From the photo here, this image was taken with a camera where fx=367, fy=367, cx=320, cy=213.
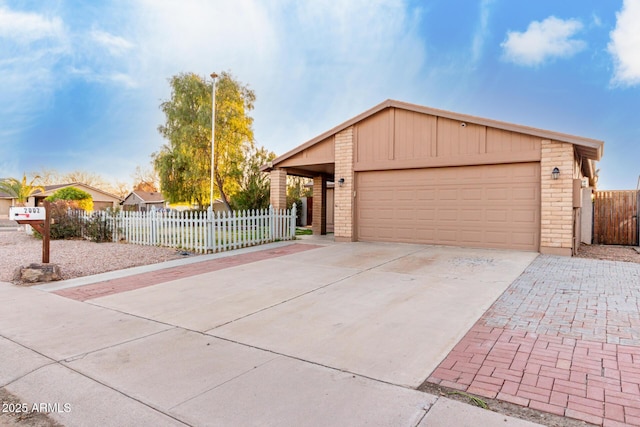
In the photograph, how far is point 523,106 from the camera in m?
21.0

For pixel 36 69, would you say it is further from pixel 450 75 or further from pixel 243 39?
pixel 450 75

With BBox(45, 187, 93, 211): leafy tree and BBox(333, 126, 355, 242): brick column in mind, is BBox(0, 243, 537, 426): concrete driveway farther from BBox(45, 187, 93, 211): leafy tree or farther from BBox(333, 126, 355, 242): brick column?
BBox(45, 187, 93, 211): leafy tree

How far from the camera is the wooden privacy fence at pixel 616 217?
1239 centimetres

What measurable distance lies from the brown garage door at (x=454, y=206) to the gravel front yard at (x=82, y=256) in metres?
6.13

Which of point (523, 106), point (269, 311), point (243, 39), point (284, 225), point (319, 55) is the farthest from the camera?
point (523, 106)

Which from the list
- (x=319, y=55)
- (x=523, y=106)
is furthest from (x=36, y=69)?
(x=523, y=106)

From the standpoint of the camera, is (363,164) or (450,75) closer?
(363,164)

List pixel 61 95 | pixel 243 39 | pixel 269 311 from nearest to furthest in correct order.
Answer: pixel 269 311 → pixel 243 39 → pixel 61 95

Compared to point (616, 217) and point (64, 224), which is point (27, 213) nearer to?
point (64, 224)

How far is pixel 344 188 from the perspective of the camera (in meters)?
12.3

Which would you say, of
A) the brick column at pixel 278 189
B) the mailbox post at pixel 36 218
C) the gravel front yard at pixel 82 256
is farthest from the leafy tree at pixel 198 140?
the mailbox post at pixel 36 218

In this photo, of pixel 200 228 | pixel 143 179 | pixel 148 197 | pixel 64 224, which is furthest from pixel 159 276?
pixel 143 179

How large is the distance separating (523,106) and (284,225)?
1643cm

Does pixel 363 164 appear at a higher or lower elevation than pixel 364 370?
higher
